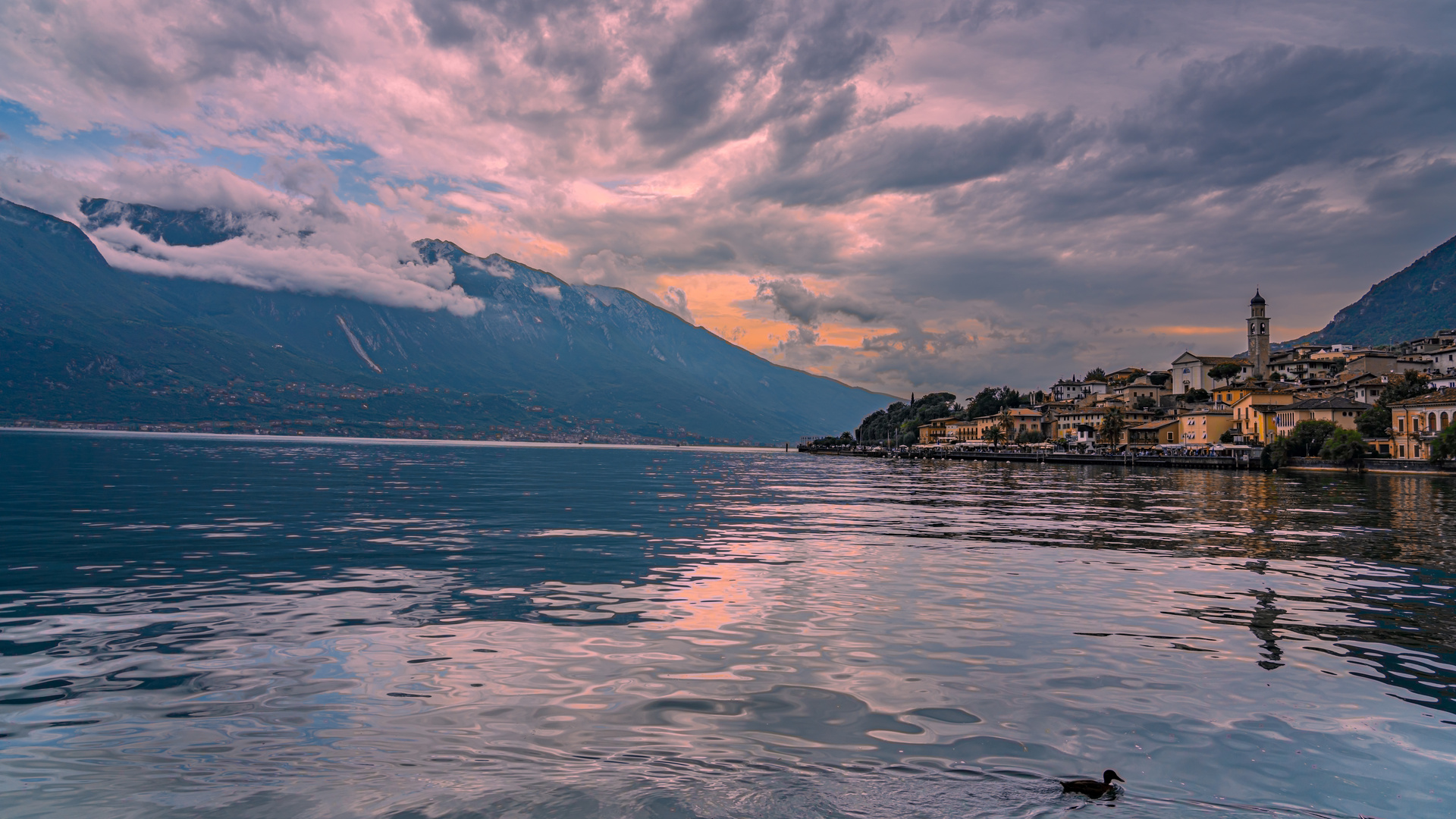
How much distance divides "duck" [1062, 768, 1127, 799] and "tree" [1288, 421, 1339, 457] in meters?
141

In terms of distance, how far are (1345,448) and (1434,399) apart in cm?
1682

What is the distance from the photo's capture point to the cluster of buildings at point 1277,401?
11594 cm

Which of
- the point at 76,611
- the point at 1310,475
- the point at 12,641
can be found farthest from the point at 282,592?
the point at 1310,475

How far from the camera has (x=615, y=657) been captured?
1262 cm

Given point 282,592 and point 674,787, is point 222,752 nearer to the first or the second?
point 674,787

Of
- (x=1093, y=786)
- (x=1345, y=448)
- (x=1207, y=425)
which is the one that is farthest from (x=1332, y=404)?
(x=1093, y=786)

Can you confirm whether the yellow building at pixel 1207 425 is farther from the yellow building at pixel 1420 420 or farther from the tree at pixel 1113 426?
the yellow building at pixel 1420 420

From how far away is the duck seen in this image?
7.55 meters

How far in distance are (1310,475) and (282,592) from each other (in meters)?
121


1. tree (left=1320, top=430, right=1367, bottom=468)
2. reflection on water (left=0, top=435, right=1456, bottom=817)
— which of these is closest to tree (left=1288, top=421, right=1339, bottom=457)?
tree (left=1320, top=430, right=1367, bottom=468)

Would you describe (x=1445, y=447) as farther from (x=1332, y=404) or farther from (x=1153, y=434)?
(x=1153, y=434)

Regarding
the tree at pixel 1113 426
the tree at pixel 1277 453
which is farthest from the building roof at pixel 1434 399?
the tree at pixel 1113 426

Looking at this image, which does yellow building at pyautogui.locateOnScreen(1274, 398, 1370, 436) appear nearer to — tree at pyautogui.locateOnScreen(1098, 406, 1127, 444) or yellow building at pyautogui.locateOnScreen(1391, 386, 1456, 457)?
yellow building at pyautogui.locateOnScreen(1391, 386, 1456, 457)

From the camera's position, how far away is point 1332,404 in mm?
126688
